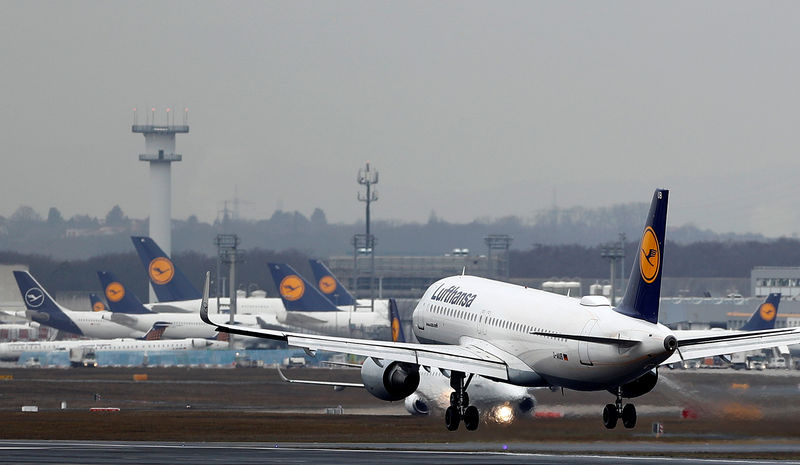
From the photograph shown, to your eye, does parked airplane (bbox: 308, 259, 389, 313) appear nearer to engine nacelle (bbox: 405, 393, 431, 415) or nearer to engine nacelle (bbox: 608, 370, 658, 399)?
engine nacelle (bbox: 405, 393, 431, 415)

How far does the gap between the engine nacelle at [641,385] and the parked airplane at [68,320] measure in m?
120

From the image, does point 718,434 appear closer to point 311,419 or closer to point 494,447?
point 494,447

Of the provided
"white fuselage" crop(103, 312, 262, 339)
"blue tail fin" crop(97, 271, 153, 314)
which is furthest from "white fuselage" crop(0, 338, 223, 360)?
"blue tail fin" crop(97, 271, 153, 314)

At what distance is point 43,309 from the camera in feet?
572

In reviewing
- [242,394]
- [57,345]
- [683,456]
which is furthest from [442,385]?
[57,345]

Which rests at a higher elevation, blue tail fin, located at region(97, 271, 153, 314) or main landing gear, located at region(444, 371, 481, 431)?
blue tail fin, located at region(97, 271, 153, 314)

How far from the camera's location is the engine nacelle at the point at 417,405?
8881 centimetres

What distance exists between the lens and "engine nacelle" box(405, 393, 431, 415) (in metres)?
88.8

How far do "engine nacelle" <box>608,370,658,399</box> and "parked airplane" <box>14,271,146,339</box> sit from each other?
11954 cm

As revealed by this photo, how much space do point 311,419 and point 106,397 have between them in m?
25.3

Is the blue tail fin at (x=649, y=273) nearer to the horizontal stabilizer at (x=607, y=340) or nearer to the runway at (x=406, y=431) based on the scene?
the horizontal stabilizer at (x=607, y=340)

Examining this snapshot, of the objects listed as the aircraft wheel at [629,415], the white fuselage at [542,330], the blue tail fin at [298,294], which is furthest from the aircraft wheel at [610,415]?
the blue tail fin at [298,294]

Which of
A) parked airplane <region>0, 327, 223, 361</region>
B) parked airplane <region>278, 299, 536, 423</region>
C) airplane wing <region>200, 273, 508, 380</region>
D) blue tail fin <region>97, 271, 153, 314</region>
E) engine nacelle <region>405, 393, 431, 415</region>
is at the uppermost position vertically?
blue tail fin <region>97, 271, 153, 314</region>

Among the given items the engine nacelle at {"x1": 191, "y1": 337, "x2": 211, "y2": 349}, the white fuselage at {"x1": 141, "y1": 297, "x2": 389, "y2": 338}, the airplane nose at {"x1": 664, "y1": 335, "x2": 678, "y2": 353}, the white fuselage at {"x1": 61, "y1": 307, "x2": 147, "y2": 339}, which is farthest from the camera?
the white fuselage at {"x1": 61, "y1": 307, "x2": 147, "y2": 339}
